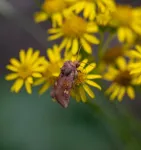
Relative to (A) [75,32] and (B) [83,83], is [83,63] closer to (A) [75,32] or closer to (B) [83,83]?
(B) [83,83]

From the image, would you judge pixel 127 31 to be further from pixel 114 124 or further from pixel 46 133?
pixel 46 133

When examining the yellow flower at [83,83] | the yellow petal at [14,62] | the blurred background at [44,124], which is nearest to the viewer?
the yellow flower at [83,83]

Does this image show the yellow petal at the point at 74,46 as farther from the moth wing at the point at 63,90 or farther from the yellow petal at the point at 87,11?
the moth wing at the point at 63,90

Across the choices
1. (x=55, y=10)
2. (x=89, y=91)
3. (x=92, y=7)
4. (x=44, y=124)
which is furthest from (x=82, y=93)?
(x=44, y=124)

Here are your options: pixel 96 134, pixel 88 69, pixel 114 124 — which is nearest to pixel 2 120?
pixel 96 134

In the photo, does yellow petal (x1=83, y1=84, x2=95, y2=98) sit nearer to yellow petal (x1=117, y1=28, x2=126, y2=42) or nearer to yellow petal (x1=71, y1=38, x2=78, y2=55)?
yellow petal (x1=71, y1=38, x2=78, y2=55)

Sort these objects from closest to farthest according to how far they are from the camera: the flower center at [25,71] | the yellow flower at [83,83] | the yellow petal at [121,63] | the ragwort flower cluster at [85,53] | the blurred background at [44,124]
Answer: the yellow flower at [83,83] < the ragwort flower cluster at [85,53] < the flower center at [25,71] < the yellow petal at [121,63] < the blurred background at [44,124]

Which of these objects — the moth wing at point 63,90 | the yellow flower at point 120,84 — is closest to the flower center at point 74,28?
the yellow flower at point 120,84
